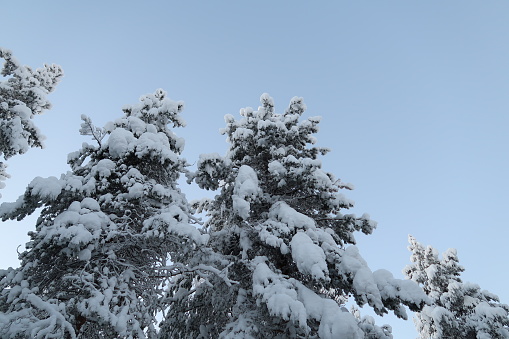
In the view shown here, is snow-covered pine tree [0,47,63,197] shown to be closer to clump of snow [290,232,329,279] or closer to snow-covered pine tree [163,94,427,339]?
snow-covered pine tree [163,94,427,339]

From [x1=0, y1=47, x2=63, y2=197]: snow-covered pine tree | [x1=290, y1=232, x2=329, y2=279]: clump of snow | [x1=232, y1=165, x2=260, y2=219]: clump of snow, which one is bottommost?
[x1=290, y1=232, x2=329, y2=279]: clump of snow

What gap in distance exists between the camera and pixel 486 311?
14.6 metres

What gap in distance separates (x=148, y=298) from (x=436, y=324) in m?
14.3

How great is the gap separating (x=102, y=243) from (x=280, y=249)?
445 centimetres

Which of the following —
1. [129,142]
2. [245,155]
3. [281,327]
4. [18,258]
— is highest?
[245,155]

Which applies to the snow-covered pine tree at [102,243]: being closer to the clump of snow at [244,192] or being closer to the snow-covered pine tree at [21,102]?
the clump of snow at [244,192]

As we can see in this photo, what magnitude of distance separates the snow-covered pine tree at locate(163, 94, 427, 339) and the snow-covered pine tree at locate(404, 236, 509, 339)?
8.72 m

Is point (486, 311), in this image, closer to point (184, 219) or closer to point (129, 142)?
point (184, 219)

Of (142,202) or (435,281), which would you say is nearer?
(142,202)

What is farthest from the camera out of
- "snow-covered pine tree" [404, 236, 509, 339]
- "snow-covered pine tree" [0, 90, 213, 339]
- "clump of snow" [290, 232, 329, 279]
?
"snow-covered pine tree" [404, 236, 509, 339]

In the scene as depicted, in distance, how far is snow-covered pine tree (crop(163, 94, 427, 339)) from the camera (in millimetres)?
7156

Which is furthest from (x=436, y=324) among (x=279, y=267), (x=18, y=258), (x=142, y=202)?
(x=18, y=258)

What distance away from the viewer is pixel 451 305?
16109 millimetres

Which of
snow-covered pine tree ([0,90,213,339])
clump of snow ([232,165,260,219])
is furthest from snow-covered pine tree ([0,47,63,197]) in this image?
clump of snow ([232,165,260,219])
